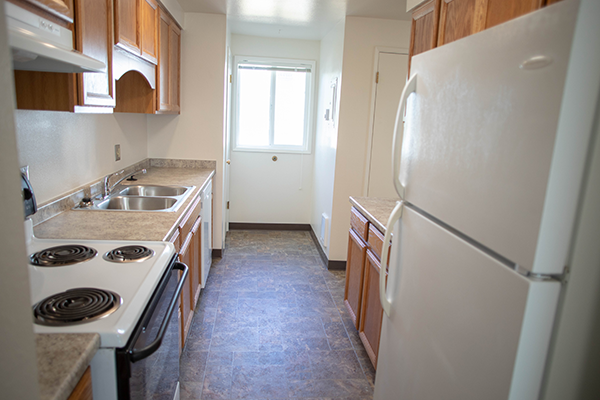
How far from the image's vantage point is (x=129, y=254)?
1.50 metres

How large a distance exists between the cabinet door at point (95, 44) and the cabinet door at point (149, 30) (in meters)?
0.54

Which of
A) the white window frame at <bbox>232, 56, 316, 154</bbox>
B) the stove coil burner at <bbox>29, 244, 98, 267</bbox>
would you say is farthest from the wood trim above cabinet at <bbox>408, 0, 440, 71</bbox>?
the white window frame at <bbox>232, 56, 316, 154</bbox>

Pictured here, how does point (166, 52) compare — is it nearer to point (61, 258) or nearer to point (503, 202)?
point (61, 258)

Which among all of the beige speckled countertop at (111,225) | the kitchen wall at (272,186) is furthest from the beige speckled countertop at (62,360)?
the kitchen wall at (272,186)

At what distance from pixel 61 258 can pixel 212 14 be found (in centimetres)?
301

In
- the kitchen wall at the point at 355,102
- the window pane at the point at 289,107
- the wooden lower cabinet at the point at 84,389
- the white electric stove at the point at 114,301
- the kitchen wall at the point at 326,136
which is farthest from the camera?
the window pane at the point at 289,107

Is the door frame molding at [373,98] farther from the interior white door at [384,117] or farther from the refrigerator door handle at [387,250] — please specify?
the refrigerator door handle at [387,250]

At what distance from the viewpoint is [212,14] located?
3719 millimetres

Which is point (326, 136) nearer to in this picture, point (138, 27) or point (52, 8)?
point (138, 27)

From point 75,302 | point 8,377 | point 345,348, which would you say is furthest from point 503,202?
point 345,348

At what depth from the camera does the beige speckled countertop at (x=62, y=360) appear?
31.7 inches

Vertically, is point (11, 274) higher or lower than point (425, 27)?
lower

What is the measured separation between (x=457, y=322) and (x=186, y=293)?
1.77 meters

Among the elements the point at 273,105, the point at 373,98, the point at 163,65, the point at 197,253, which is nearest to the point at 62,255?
the point at 197,253
